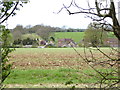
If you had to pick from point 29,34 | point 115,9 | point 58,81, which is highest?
point 115,9

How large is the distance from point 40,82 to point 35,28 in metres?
0.90

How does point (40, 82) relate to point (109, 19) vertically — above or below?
below

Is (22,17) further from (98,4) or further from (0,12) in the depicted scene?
(98,4)

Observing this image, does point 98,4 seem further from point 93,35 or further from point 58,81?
point 58,81

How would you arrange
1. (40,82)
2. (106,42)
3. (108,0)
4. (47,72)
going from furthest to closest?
(47,72) < (40,82) < (106,42) < (108,0)

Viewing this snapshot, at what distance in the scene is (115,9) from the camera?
60 cm

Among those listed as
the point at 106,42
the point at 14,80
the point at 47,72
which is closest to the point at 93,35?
the point at 106,42

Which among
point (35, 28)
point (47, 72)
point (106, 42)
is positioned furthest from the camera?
point (47, 72)

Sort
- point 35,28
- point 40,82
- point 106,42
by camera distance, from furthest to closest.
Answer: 1. point 40,82
2. point 35,28
3. point 106,42

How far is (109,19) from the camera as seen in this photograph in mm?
616

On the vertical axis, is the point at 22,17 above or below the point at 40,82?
above

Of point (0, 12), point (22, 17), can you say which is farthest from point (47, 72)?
point (0, 12)

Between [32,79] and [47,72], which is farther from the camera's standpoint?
[47,72]

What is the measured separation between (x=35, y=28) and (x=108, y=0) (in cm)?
120
